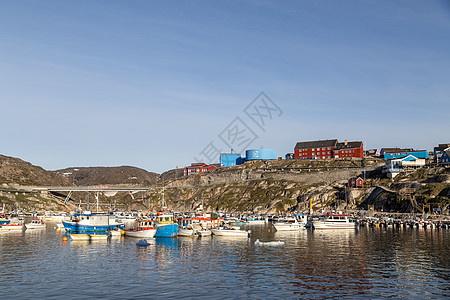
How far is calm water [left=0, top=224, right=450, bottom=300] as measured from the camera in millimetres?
41250

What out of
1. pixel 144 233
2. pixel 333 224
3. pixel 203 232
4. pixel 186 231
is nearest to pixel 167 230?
pixel 186 231

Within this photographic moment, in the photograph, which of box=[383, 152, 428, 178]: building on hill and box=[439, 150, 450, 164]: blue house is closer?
box=[383, 152, 428, 178]: building on hill

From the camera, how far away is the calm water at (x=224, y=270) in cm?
4125

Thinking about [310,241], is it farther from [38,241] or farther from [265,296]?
[38,241]

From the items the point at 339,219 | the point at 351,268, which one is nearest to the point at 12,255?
the point at 351,268

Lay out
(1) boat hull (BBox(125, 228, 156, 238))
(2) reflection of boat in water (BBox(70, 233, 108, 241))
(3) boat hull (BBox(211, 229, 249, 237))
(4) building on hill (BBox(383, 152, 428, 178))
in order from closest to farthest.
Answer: (2) reflection of boat in water (BBox(70, 233, 108, 241)), (1) boat hull (BBox(125, 228, 156, 238)), (3) boat hull (BBox(211, 229, 249, 237)), (4) building on hill (BBox(383, 152, 428, 178))

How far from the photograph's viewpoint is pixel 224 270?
53.2 meters

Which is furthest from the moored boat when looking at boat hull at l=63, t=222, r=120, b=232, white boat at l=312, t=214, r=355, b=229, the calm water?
white boat at l=312, t=214, r=355, b=229

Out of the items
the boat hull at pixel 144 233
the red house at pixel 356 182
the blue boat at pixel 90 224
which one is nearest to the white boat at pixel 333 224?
the boat hull at pixel 144 233

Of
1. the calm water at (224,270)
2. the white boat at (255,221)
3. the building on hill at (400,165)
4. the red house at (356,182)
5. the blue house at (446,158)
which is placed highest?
the blue house at (446,158)

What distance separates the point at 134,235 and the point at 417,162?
5982 inches

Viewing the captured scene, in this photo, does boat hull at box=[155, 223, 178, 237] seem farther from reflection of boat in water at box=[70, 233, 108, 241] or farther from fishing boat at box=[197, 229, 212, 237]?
reflection of boat in water at box=[70, 233, 108, 241]

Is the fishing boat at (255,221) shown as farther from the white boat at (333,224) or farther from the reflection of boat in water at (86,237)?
the reflection of boat in water at (86,237)

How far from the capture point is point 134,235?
9306 cm
